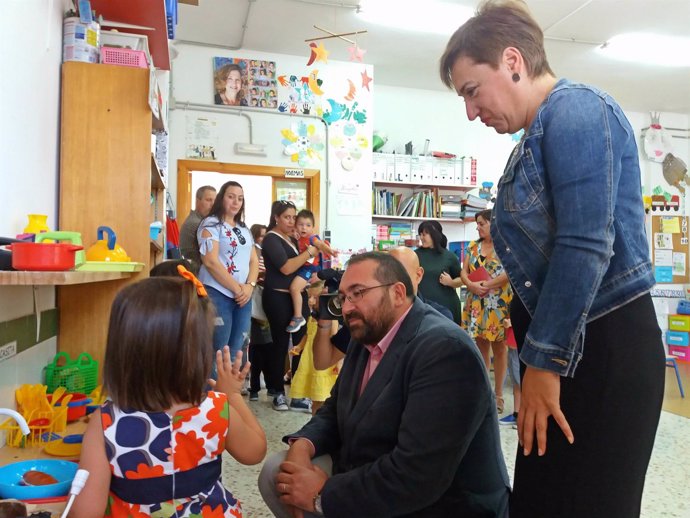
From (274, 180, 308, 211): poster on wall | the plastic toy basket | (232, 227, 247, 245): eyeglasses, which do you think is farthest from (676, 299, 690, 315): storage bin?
the plastic toy basket

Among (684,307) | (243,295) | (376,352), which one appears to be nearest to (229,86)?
(243,295)

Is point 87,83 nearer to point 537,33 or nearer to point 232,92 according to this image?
point 537,33

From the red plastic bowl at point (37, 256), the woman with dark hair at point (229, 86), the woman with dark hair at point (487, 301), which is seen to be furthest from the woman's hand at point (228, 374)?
the woman with dark hair at point (229, 86)

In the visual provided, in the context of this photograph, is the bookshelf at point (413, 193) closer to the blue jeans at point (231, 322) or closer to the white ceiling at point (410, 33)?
the white ceiling at point (410, 33)

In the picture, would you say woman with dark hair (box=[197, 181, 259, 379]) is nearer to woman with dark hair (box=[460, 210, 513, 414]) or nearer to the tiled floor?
the tiled floor

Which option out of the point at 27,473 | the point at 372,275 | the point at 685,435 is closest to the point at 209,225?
the point at 372,275

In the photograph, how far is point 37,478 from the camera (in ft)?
3.69

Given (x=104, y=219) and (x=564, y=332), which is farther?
(x=104, y=219)

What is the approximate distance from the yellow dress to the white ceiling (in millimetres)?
2786

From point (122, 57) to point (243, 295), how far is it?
140 centimetres

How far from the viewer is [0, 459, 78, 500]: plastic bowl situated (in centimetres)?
102

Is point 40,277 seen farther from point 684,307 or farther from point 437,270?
point 684,307

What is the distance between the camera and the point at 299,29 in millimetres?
4691

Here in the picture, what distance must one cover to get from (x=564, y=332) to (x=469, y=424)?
0.49 meters
